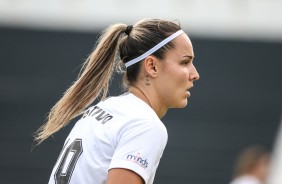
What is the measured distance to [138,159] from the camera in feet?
12.2

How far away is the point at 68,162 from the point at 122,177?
29 centimetres

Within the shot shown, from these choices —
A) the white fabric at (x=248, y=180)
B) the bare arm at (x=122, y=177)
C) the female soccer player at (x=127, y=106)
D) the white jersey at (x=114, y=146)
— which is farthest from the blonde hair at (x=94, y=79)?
the white fabric at (x=248, y=180)

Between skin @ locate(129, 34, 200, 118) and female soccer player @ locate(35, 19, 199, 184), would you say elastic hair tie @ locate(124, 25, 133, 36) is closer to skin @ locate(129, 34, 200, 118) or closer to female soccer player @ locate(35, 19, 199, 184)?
female soccer player @ locate(35, 19, 199, 184)

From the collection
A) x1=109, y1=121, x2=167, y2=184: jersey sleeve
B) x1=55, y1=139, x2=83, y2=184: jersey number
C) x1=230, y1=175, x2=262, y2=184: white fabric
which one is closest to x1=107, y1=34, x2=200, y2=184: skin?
x1=109, y1=121, x2=167, y2=184: jersey sleeve

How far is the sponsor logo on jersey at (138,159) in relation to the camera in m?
3.71

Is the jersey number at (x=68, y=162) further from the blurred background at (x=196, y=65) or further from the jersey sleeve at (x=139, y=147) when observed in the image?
the blurred background at (x=196, y=65)

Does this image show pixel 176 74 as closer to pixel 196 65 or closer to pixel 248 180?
pixel 248 180

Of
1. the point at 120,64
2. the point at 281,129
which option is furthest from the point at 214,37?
the point at 120,64

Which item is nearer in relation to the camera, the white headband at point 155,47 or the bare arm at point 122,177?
the bare arm at point 122,177

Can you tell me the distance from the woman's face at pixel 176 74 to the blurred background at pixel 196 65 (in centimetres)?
852

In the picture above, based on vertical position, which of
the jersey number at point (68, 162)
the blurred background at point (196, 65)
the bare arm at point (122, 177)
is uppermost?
the blurred background at point (196, 65)

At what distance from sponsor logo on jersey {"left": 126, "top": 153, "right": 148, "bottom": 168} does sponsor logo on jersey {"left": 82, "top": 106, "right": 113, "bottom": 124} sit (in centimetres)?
24

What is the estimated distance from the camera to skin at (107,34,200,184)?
4035 mm

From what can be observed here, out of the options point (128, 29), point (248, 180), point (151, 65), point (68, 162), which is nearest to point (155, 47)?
point (151, 65)
